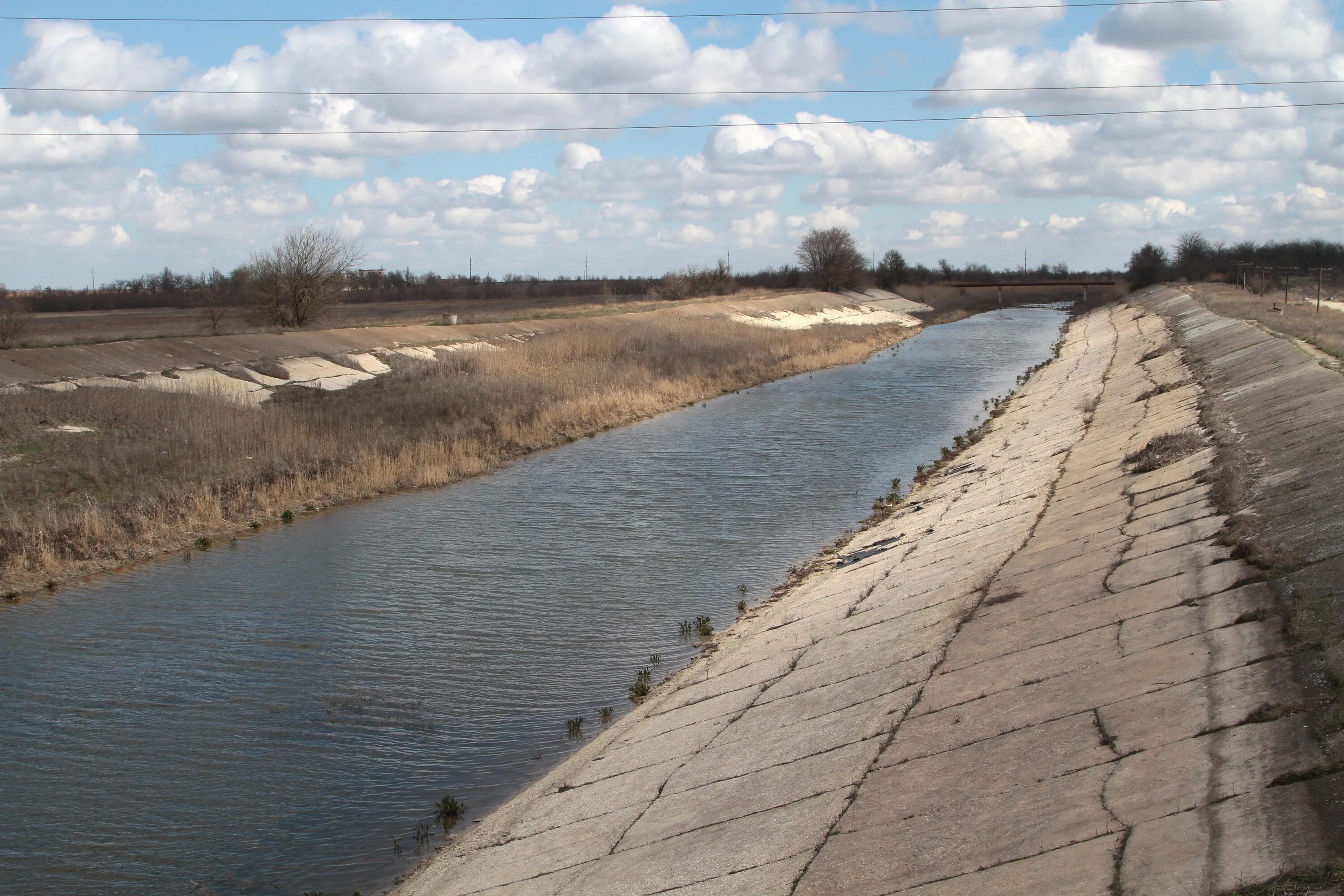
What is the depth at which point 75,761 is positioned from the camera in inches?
352

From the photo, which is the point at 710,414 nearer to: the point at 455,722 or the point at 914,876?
the point at 455,722

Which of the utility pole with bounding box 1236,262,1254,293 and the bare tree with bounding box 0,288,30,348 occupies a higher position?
the utility pole with bounding box 1236,262,1254,293

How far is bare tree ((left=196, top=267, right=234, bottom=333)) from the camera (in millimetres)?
46281

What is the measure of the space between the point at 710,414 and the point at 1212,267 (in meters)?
82.4

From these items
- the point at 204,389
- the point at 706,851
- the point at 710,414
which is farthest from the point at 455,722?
the point at 710,414

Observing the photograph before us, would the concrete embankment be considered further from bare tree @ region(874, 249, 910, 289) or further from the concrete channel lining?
bare tree @ region(874, 249, 910, 289)

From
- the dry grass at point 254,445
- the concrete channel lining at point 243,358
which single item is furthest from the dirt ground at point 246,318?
the dry grass at point 254,445

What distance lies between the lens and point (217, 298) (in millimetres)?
47250

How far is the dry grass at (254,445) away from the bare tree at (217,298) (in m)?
16.6

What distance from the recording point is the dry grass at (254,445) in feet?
52.0

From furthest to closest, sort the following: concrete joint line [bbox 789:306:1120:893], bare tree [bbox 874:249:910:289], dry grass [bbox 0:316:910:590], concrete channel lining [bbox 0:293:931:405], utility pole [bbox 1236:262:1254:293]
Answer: bare tree [bbox 874:249:910:289]
utility pole [bbox 1236:262:1254:293]
concrete channel lining [bbox 0:293:931:405]
dry grass [bbox 0:316:910:590]
concrete joint line [bbox 789:306:1120:893]

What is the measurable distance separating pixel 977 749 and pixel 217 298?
151 feet

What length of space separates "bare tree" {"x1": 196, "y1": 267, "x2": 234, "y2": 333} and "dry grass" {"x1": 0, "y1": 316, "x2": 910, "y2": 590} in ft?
54.3

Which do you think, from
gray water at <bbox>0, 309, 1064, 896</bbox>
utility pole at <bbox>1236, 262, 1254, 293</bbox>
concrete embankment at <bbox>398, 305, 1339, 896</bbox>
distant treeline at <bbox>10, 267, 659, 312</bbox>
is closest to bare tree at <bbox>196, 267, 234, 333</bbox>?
distant treeline at <bbox>10, 267, 659, 312</bbox>
